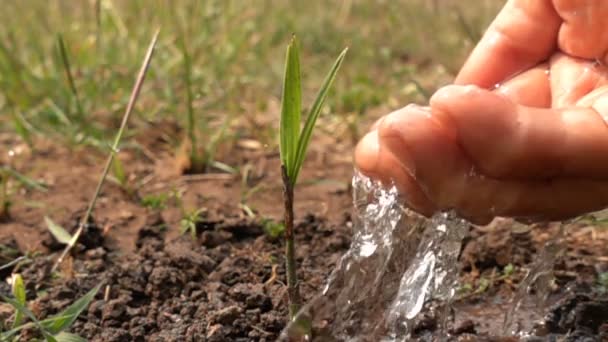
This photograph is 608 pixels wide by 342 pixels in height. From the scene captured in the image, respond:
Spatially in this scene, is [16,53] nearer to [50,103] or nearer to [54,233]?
[50,103]

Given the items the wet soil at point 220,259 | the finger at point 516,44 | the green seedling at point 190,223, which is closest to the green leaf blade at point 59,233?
the wet soil at point 220,259

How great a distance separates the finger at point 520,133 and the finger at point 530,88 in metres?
0.38

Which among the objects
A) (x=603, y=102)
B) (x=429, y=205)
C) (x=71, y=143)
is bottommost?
(x=71, y=143)

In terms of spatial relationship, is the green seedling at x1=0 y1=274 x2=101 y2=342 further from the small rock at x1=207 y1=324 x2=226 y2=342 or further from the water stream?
the water stream

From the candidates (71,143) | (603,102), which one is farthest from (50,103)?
(603,102)

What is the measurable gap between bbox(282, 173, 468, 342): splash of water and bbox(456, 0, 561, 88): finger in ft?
1.07

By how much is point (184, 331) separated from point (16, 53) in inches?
85.7

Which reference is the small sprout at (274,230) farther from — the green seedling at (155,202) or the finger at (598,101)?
the finger at (598,101)

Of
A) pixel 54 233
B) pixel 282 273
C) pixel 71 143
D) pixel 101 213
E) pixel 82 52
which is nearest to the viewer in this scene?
pixel 282 273

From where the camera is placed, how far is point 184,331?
1856mm

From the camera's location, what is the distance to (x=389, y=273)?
6.21 feet

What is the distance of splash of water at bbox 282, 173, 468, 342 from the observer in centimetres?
180

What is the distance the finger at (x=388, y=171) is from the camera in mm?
1609

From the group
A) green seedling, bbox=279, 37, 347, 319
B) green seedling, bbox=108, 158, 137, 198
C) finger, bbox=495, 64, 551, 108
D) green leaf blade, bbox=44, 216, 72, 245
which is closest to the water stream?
green seedling, bbox=279, 37, 347, 319
